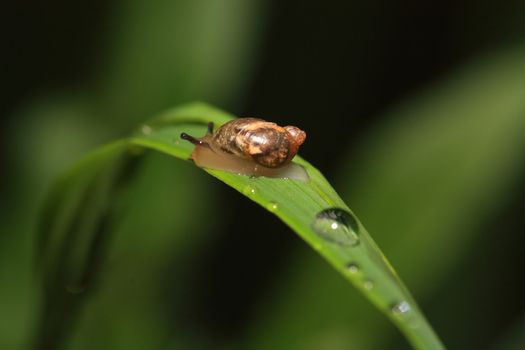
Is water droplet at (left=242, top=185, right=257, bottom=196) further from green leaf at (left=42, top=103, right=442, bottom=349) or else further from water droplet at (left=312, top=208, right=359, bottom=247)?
water droplet at (left=312, top=208, right=359, bottom=247)

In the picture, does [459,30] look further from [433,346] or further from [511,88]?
[433,346]

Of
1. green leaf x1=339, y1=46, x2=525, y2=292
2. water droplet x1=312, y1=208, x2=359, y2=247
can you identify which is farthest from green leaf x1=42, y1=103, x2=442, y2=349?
green leaf x1=339, y1=46, x2=525, y2=292

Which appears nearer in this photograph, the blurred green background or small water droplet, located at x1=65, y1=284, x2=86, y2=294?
small water droplet, located at x1=65, y1=284, x2=86, y2=294

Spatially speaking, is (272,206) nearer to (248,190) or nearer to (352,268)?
(248,190)

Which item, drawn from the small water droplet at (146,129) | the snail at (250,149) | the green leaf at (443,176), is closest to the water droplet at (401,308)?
the snail at (250,149)

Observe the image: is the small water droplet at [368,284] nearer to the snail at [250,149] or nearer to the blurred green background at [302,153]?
the snail at [250,149]

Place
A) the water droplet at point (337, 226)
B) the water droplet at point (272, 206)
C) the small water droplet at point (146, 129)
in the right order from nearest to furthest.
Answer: the water droplet at point (337, 226) → the water droplet at point (272, 206) → the small water droplet at point (146, 129)

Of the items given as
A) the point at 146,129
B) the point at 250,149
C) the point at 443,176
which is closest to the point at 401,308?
the point at 250,149
